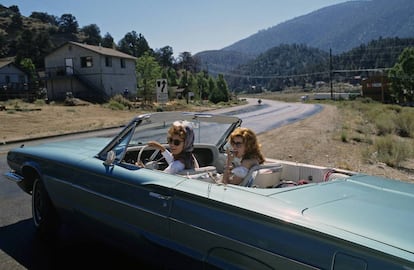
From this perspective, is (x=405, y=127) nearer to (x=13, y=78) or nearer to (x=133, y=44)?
(x=13, y=78)

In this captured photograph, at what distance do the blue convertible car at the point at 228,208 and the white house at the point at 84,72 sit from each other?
4733 centimetres

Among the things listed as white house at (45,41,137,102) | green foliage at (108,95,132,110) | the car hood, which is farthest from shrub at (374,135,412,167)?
white house at (45,41,137,102)

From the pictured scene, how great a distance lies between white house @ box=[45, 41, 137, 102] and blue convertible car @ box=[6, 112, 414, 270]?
47326 mm

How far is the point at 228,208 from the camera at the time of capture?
2902mm

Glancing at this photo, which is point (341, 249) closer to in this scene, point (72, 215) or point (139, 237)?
point (139, 237)

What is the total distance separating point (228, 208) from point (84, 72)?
5375 cm

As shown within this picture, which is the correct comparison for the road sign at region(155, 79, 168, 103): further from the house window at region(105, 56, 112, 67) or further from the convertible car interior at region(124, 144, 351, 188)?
the house window at region(105, 56, 112, 67)

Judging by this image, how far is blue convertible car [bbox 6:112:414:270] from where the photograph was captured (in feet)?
7.75

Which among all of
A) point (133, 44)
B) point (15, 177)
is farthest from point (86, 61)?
point (133, 44)

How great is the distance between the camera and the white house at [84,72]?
52625 millimetres

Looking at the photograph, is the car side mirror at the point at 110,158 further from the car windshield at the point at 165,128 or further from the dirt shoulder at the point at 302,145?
the dirt shoulder at the point at 302,145

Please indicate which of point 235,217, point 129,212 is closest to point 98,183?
point 129,212

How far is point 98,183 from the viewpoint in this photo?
13.6 feet

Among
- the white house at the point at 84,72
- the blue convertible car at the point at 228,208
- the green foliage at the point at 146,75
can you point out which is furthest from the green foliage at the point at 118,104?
the blue convertible car at the point at 228,208
